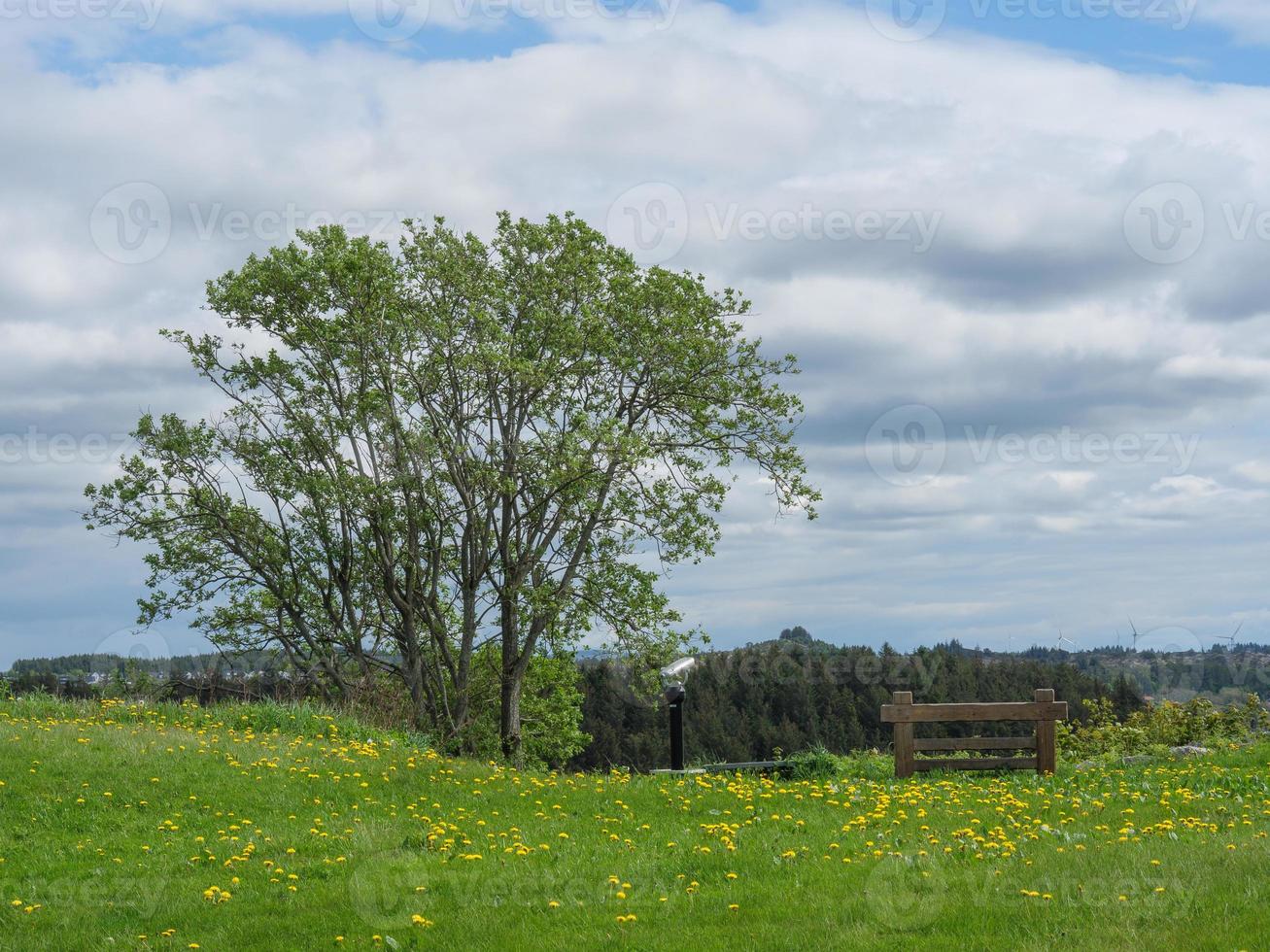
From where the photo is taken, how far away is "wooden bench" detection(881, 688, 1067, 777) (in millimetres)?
17828

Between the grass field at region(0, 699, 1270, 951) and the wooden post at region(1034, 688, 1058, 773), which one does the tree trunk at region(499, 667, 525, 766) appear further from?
the wooden post at region(1034, 688, 1058, 773)

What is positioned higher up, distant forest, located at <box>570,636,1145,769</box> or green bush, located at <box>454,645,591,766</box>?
green bush, located at <box>454,645,591,766</box>

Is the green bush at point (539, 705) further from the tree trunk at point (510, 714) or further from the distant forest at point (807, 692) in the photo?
the distant forest at point (807, 692)

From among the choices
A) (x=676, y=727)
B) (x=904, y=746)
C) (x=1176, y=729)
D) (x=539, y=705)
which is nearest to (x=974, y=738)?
(x=904, y=746)

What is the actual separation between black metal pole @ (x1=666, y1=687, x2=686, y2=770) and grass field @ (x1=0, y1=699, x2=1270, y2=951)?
4.65 meters

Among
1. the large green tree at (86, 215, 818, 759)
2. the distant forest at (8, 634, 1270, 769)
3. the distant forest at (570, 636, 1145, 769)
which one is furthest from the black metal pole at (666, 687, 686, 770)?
the distant forest at (570, 636, 1145, 769)

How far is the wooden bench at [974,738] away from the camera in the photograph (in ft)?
58.5

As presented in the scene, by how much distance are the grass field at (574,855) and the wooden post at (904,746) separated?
1389 mm

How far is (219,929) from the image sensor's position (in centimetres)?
795

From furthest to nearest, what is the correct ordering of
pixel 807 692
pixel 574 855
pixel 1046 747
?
pixel 807 692 < pixel 1046 747 < pixel 574 855

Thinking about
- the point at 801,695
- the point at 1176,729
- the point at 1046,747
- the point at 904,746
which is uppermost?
the point at 904,746

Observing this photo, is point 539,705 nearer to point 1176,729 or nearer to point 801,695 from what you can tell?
point 1176,729

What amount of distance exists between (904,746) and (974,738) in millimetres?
1160

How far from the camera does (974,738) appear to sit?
59.1ft
